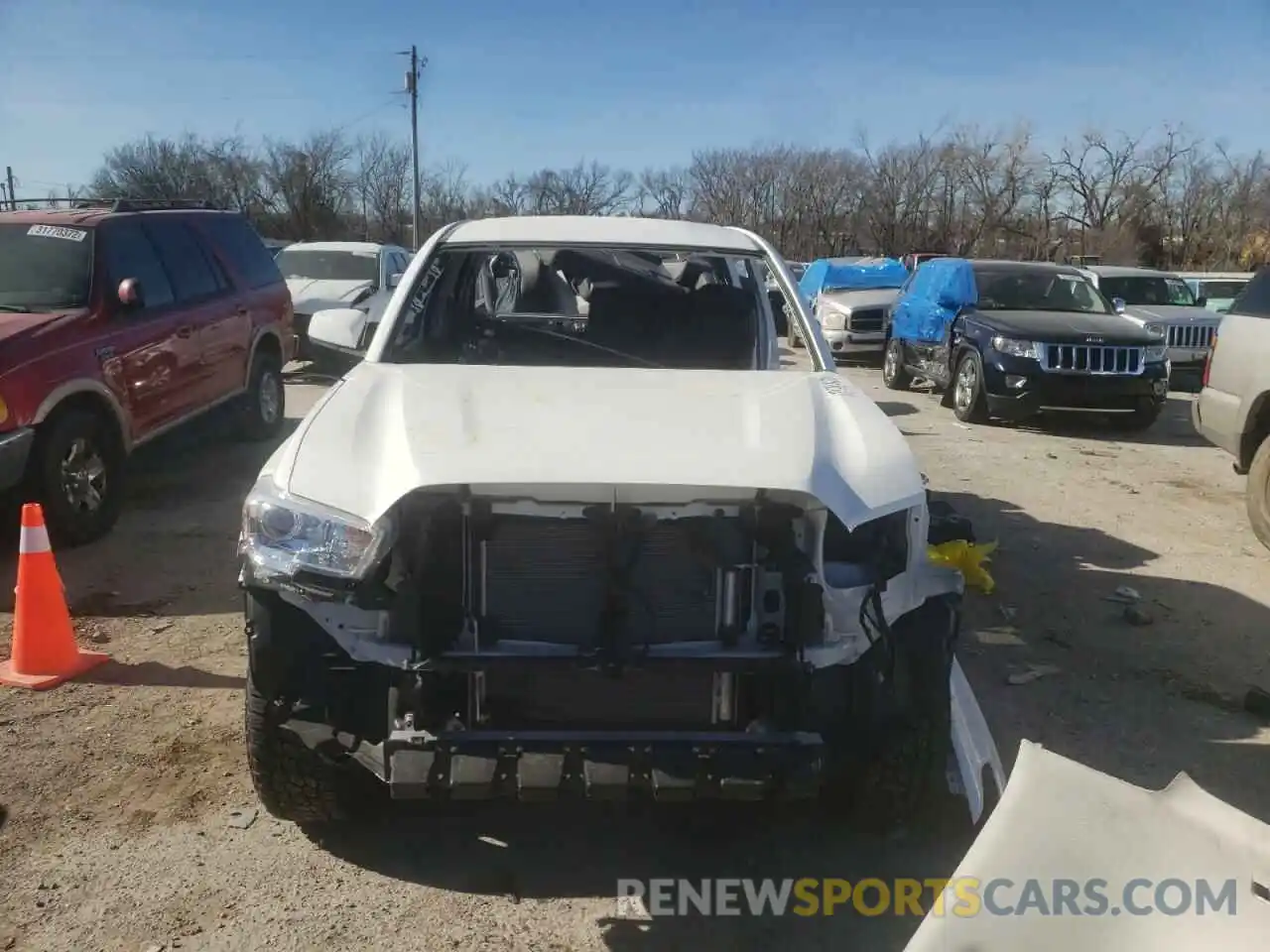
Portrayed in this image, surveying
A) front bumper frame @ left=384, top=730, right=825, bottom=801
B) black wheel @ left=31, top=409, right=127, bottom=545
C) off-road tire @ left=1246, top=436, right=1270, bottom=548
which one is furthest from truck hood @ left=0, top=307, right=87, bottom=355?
off-road tire @ left=1246, top=436, right=1270, bottom=548

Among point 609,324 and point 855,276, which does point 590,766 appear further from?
point 855,276

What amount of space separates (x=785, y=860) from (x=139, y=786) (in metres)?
2.18

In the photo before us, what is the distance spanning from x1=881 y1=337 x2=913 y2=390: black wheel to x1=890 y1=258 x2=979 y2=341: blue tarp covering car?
0.53 ft

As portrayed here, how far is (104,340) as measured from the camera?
20.8 feet

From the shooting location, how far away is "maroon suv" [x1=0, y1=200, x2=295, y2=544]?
5.78 metres

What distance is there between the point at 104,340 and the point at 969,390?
27.8 feet

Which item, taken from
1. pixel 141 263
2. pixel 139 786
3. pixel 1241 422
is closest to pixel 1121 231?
pixel 1241 422

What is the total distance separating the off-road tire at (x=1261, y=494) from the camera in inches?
263

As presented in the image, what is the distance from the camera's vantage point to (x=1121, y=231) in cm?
4366

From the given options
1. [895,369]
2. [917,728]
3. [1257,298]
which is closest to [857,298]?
[895,369]

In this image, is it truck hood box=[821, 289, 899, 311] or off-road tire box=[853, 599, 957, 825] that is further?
truck hood box=[821, 289, 899, 311]

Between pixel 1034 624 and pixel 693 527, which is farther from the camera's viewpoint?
pixel 1034 624

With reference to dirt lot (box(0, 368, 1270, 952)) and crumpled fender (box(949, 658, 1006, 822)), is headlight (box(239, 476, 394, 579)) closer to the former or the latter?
dirt lot (box(0, 368, 1270, 952))

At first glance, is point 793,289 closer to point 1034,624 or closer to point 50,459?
point 1034,624
